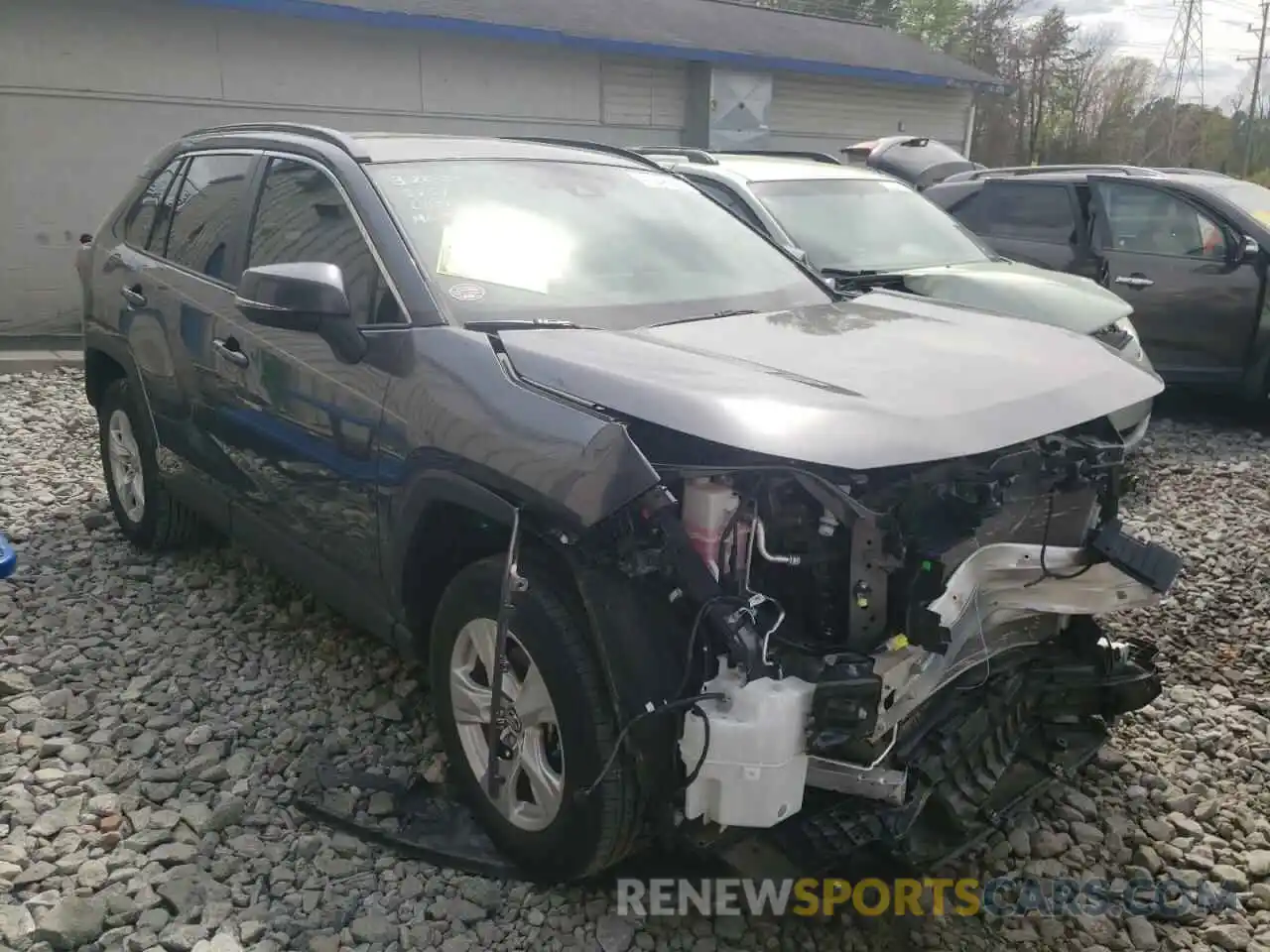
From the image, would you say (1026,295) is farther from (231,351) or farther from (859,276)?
(231,351)

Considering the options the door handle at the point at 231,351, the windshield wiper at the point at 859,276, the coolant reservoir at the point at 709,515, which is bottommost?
the coolant reservoir at the point at 709,515

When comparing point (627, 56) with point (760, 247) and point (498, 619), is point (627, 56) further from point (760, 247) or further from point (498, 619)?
point (498, 619)

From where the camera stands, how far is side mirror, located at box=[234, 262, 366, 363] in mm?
2947

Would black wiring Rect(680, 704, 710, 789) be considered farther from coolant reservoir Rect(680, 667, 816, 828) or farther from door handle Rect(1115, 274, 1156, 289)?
door handle Rect(1115, 274, 1156, 289)

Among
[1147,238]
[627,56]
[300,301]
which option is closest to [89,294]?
[300,301]

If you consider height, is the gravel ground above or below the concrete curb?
below

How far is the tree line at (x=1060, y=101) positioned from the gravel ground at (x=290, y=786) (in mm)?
38550

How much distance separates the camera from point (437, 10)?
12336mm

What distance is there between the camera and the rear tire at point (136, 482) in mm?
4906

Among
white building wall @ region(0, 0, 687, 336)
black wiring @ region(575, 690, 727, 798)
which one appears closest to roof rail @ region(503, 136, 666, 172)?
black wiring @ region(575, 690, 727, 798)

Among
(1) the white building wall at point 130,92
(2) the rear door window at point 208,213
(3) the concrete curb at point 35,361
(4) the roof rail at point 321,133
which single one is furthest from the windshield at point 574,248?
(1) the white building wall at point 130,92

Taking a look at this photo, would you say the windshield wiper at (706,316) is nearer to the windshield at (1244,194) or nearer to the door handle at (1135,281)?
the door handle at (1135,281)

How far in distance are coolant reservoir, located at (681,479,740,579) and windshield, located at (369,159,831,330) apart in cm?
87

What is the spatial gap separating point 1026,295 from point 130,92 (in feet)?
29.6
